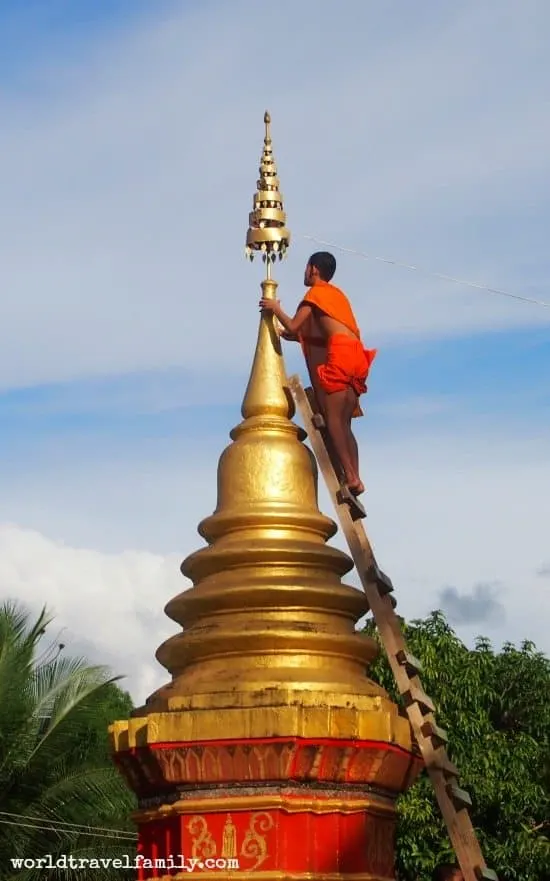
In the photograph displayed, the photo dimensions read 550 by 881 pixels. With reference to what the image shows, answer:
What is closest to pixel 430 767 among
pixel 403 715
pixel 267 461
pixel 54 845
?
pixel 403 715

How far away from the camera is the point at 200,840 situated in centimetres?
1052

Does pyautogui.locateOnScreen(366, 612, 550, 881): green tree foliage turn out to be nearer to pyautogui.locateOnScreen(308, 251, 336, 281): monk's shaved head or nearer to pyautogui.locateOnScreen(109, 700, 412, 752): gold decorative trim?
pyautogui.locateOnScreen(308, 251, 336, 281): monk's shaved head

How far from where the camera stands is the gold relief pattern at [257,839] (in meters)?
10.4

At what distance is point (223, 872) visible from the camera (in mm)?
10430

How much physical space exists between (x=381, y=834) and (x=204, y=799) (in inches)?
51.2

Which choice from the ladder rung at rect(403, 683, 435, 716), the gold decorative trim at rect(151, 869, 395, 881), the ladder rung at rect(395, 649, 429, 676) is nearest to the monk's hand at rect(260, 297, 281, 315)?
the ladder rung at rect(395, 649, 429, 676)

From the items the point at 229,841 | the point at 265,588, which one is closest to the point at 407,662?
the point at 265,588

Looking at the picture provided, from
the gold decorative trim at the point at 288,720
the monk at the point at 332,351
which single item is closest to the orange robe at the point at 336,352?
the monk at the point at 332,351

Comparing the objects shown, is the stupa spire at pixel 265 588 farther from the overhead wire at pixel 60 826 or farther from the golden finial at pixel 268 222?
the overhead wire at pixel 60 826

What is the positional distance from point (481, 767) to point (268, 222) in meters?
17.3

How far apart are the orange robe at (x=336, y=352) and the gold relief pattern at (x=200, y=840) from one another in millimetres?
3349

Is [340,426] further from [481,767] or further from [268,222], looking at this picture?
[481,767]

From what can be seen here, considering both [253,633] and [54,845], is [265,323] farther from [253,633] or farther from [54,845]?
[54,845]

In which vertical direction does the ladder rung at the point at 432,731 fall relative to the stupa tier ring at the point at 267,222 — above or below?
below
